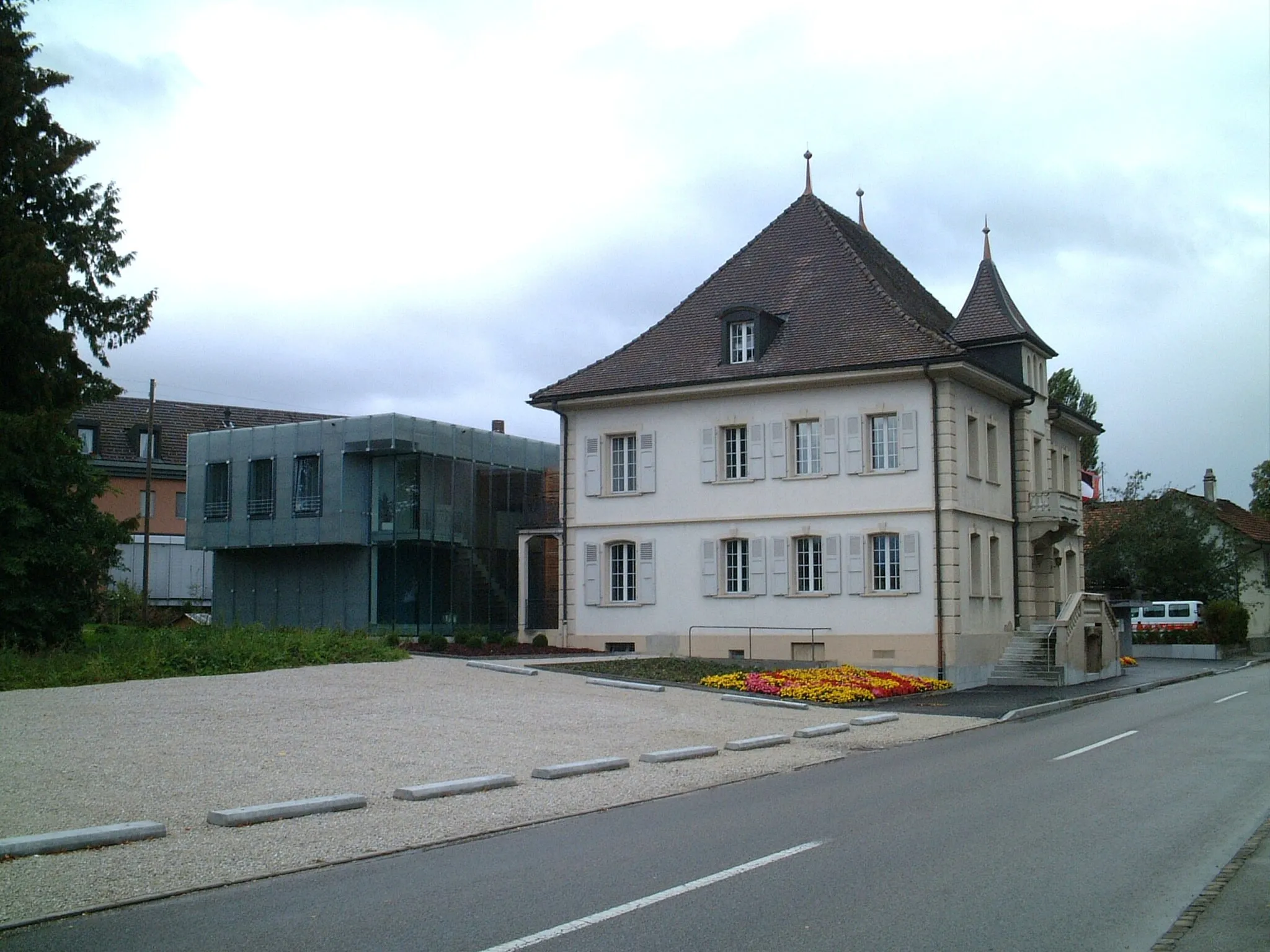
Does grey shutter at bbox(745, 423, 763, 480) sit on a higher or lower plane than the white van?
higher

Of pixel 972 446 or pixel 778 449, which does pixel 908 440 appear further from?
pixel 778 449

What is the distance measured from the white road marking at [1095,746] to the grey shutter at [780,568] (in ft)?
46.3

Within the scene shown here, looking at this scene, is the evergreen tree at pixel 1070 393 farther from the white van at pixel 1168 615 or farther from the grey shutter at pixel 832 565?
the grey shutter at pixel 832 565

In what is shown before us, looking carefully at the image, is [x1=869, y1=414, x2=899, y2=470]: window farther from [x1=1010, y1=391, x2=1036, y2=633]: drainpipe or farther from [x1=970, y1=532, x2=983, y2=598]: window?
[x1=1010, y1=391, x2=1036, y2=633]: drainpipe

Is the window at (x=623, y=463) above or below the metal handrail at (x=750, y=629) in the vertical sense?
above

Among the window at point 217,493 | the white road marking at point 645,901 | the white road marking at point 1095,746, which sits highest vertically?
the window at point 217,493

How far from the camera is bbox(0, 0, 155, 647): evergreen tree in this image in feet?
75.8

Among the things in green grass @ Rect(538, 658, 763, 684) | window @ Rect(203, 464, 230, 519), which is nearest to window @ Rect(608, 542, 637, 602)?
green grass @ Rect(538, 658, 763, 684)

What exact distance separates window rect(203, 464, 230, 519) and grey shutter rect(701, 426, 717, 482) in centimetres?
1742

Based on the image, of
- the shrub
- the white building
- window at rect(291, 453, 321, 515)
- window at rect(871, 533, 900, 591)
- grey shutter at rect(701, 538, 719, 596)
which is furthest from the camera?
the shrub

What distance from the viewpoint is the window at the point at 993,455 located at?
112 feet

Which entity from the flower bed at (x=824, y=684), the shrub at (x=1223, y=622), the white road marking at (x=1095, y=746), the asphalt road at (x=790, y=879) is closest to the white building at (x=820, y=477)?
the flower bed at (x=824, y=684)

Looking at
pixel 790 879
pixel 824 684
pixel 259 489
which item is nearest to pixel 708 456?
pixel 824 684

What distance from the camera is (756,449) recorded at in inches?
1315
